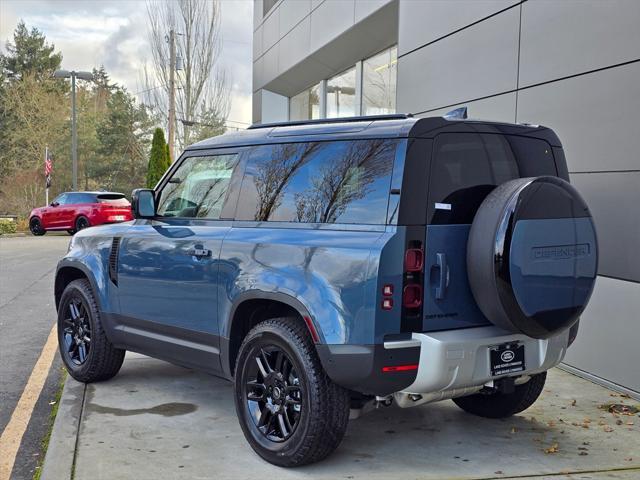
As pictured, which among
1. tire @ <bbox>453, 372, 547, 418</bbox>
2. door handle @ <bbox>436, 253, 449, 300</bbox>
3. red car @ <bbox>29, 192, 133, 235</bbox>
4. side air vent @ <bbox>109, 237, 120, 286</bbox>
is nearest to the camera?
door handle @ <bbox>436, 253, 449, 300</bbox>

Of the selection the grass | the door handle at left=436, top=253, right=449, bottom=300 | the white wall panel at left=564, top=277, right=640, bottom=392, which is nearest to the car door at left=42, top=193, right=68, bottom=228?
the grass

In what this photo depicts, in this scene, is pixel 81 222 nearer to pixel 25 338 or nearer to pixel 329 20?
pixel 329 20

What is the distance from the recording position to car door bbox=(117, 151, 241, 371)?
15.4 ft

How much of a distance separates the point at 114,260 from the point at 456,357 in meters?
2.92

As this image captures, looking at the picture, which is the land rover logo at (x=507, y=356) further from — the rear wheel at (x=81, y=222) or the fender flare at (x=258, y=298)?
the rear wheel at (x=81, y=222)

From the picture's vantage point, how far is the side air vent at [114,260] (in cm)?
550

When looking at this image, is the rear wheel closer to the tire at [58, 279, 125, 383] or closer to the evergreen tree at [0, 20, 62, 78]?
the tire at [58, 279, 125, 383]

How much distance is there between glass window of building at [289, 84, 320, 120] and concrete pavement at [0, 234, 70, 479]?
25.0ft

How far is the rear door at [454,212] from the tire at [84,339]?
305 centimetres

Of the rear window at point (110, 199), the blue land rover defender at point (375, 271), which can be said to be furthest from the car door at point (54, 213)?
the blue land rover defender at point (375, 271)

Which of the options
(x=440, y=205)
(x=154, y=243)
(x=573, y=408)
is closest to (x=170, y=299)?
(x=154, y=243)

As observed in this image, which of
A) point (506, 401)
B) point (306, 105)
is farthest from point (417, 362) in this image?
point (306, 105)

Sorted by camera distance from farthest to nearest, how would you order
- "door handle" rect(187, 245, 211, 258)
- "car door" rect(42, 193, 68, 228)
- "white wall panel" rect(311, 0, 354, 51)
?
"car door" rect(42, 193, 68, 228) → "white wall panel" rect(311, 0, 354, 51) → "door handle" rect(187, 245, 211, 258)

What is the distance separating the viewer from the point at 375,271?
11.8ft
